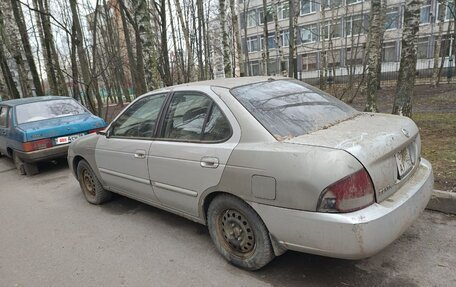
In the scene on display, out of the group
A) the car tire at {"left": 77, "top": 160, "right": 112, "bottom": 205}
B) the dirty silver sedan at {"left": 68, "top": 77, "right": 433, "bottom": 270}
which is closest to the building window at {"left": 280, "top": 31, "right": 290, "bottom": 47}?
the car tire at {"left": 77, "top": 160, "right": 112, "bottom": 205}

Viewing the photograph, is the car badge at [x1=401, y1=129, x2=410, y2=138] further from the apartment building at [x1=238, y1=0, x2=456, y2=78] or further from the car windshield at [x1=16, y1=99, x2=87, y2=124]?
the apartment building at [x1=238, y1=0, x2=456, y2=78]

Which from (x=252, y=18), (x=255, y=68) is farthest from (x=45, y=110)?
(x=255, y=68)

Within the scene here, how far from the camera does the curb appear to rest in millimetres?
3529

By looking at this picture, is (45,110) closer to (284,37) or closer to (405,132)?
(405,132)

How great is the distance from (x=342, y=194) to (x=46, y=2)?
639 inches

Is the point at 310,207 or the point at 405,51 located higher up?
the point at 405,51

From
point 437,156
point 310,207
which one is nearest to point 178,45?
point 437,156

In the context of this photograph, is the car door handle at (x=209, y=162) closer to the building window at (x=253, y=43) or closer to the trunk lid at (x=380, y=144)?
the trunk lid at (x=380, y=144)

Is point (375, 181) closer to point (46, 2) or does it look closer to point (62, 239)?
point (62, 239)

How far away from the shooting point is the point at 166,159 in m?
3.35

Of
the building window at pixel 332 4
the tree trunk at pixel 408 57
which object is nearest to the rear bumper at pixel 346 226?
the tree trunk at pixel 408 57

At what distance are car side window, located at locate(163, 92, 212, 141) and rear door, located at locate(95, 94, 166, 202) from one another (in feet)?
0.74

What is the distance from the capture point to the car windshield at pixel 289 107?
9.12 feet

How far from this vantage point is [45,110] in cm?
723
